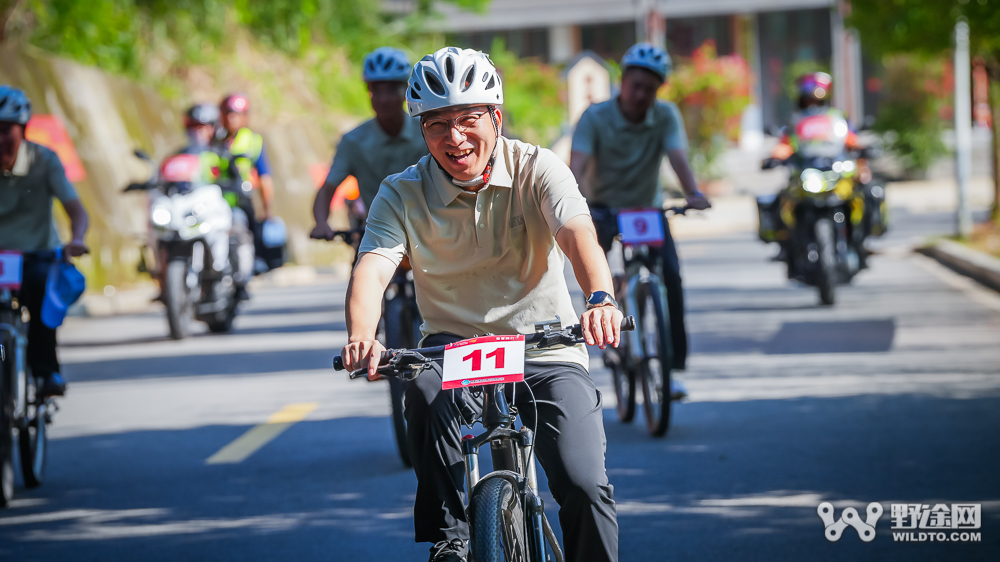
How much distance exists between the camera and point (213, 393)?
32.6ft

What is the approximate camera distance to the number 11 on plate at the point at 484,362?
3.90 metres

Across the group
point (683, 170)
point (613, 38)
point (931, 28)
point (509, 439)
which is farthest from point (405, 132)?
point (613, 38)

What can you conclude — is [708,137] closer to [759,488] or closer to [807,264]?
[807,264]

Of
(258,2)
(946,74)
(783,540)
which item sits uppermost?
(258,2)

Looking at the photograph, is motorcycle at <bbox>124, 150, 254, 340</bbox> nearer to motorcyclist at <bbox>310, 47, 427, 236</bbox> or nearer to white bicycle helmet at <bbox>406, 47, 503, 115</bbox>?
motorcyclist at <bbox>310, 47, 427, 236</bbox>

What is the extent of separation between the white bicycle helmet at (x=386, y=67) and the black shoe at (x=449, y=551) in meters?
3.95

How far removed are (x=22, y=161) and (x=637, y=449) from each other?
3.59 meters

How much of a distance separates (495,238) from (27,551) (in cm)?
272

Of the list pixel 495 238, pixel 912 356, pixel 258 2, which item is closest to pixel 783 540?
pixel 495 238

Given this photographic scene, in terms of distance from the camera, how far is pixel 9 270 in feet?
22.7

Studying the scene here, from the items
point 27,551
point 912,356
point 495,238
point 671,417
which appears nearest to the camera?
point 495,238
